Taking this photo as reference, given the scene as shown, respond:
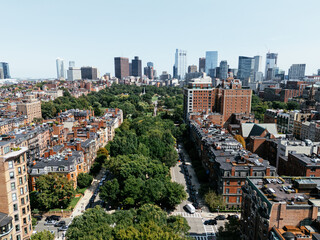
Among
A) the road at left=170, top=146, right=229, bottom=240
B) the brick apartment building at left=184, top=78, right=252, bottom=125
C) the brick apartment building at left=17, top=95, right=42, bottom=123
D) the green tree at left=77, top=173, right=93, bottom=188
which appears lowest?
the road at left=170, top=146, right=229, bottom=240

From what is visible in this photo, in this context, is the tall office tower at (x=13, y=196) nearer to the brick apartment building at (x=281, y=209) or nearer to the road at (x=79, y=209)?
the road at (x=79, y=209)

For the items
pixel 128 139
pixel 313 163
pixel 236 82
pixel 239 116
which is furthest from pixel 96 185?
pixel 236 82

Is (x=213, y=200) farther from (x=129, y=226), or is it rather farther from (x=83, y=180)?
(x=83, y=180)

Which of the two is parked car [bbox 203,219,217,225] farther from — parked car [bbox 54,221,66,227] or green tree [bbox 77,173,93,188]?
green tree [bbox 77,173,93,188]

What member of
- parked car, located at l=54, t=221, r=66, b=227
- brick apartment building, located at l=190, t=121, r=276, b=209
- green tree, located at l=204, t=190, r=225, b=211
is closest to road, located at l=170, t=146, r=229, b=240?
green tree, located at l=204, t=190, r=225, b=211

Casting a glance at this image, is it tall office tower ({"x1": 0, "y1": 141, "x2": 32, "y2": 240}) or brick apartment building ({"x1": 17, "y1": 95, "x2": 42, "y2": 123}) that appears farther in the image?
brick apartment building ({"x1": 17, "y1": 95, "x2": 42, "y2": 123})

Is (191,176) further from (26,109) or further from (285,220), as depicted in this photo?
(26,109)
